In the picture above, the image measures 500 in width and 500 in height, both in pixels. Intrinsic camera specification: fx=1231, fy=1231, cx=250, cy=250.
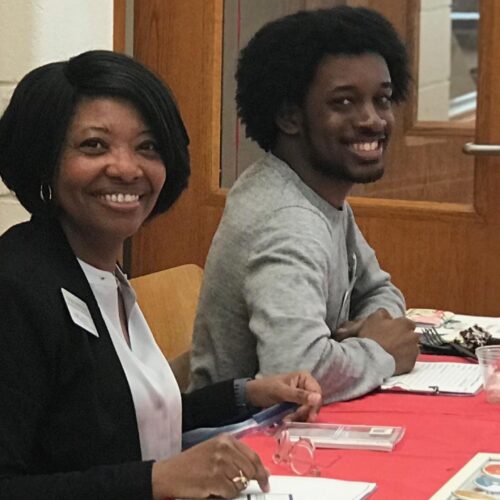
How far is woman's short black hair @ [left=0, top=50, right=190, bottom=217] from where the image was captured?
5.27ft

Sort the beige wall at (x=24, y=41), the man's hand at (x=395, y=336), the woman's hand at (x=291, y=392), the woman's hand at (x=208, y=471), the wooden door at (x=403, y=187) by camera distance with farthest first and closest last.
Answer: the wooden door at (x=403, y=187) → the beige wall at (x=24, y=41) → the man's hand at (x=395, y=336) → the woman's hand at (x=291, y=392) → the woman's hand at (x=208, y=471)

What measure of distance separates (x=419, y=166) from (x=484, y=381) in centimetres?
142

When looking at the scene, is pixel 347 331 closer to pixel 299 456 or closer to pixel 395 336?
pixel 395 336

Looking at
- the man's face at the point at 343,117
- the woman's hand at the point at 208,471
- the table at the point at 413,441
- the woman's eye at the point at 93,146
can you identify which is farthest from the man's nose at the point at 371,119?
the woman's hand at the point at 208,471

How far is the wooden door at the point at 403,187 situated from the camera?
3252mm

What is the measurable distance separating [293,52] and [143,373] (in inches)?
35.8

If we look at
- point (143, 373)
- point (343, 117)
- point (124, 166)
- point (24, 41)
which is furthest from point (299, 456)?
point (24, 41)

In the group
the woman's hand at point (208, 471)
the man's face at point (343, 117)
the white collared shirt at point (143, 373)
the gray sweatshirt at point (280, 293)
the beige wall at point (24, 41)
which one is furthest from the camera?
the beige wall at point (24, 41)

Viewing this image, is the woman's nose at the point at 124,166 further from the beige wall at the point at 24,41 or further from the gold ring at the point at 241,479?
the beige wall at the point at 24,41

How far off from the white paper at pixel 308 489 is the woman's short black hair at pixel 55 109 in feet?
1.59

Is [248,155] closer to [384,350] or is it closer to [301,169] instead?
[301,169]

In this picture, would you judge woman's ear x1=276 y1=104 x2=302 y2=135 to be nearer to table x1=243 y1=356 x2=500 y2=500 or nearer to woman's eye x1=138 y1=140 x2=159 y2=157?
table x1=243 y1=356 x2=500 y2=500

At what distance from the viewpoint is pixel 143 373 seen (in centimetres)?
165

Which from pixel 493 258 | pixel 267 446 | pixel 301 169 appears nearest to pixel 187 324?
pixel 301 169
